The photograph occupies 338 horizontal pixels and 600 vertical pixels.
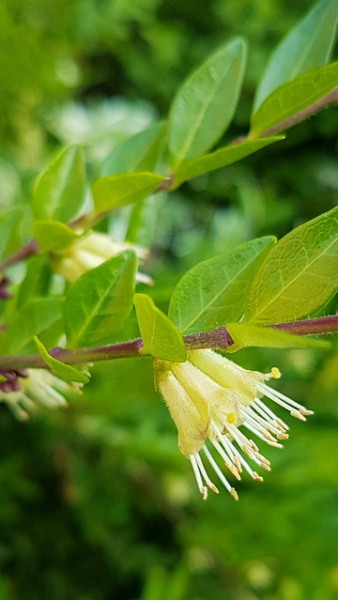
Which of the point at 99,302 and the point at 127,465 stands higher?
the point at 99,302

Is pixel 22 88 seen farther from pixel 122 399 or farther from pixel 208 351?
pixel 208 351

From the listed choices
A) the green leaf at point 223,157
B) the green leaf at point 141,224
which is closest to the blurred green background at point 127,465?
the green leaf at point 141,224

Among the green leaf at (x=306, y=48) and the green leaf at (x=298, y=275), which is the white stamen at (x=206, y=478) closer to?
the green leaf at (x=298, y=275)

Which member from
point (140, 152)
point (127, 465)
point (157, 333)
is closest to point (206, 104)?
point (140, 152)

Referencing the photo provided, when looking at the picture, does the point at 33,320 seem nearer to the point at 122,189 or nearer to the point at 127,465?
the point at 122,189

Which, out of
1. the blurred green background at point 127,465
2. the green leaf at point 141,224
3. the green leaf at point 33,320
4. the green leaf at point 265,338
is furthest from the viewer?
the blurred green background at point 127,465

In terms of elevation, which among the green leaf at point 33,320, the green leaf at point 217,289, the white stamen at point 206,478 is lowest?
the white stamen at point 206,478

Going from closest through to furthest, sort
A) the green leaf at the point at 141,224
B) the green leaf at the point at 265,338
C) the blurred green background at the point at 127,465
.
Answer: the green leaf at the point at 265,338 → the green leaf at the point at 141,224 → the blurred green background at the point at 127,465

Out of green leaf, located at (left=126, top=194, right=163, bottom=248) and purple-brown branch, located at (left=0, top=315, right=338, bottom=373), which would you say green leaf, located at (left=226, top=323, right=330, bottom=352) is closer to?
purple-brown branch, located at (left=0, top=315, right=338, bottom=373)
